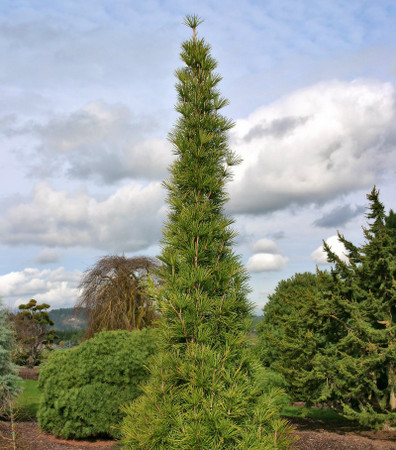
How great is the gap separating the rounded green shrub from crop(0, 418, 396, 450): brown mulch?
0.24 m

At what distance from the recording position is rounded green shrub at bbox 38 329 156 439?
367 inches

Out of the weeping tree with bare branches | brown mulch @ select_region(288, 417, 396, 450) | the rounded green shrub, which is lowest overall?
brown mulch @ select_region(288, 417, 396, 450)

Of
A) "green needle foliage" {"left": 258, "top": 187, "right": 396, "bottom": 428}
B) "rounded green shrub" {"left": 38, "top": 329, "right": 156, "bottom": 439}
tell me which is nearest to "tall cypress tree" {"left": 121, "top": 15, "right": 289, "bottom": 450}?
"rounded green shrub" {"left": 38, "top": 329, "right": 156, "bottom": 439}

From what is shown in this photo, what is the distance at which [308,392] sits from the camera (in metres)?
10.5

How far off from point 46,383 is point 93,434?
1568 millimetres

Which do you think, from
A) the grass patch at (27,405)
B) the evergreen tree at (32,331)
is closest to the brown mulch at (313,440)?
the grass patch at (27,405)

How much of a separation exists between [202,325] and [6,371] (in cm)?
931

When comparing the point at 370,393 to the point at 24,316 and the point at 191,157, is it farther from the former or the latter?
the point at 24,316

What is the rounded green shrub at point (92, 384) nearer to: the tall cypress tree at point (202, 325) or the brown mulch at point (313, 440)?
the brown mulch at point (313, 440)

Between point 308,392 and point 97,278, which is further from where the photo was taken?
point 97,278

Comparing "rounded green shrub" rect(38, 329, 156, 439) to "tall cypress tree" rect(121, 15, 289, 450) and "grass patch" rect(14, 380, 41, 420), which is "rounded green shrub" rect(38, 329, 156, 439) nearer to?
"grass patch" rect(14, 380, 41, 420)

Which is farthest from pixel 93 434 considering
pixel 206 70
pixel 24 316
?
pixel 24 316

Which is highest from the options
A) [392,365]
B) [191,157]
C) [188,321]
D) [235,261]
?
[191,157]

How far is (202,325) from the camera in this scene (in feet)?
16.4
